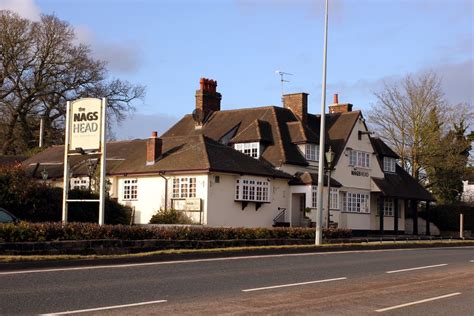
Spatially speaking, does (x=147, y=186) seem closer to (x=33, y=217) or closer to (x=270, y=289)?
(x=33, y=217)

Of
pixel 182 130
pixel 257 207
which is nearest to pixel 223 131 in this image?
pixel 182 130

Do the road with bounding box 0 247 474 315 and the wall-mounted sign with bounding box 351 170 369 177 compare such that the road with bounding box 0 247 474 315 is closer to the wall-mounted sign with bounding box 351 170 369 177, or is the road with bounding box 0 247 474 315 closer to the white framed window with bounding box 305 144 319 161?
the white framed window with bounding box 305 144 319 161

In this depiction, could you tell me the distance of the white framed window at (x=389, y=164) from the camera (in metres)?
48.1

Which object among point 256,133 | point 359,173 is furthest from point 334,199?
point 256,133

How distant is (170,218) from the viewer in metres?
34.1

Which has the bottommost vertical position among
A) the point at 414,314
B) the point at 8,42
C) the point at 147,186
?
the point at 414,314

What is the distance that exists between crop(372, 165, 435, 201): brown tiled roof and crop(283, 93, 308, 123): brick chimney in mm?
6941

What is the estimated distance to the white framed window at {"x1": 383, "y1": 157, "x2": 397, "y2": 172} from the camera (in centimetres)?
4806

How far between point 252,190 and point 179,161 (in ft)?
14.8

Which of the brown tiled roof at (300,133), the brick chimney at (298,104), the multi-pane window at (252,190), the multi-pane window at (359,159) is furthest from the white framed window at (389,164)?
the multi-pane window at (252,190)

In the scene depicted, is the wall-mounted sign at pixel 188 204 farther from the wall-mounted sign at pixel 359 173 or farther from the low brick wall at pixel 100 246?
the wall-mounted sign at pixel 359 173

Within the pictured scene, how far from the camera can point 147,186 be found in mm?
36812

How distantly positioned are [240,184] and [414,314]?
25.5 metres

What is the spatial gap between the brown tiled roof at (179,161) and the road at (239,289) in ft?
55.0
